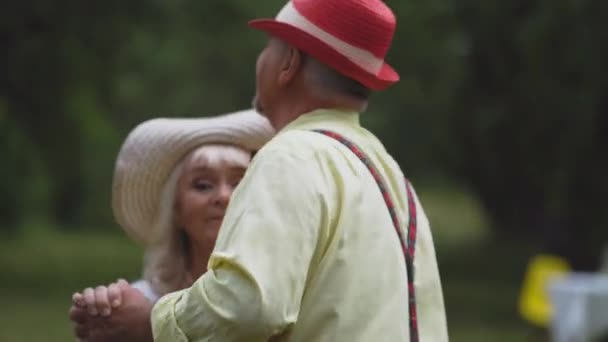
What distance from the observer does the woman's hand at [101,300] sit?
13.3ft

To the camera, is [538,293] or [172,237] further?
[538,293]

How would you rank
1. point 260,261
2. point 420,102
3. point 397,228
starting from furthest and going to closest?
1. point 420,102
2. point 397,228
3. point 260,261

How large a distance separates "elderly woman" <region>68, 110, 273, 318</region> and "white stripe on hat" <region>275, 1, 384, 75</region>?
3.52ft

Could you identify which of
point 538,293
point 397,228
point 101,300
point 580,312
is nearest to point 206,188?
point 101,300

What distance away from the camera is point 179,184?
506 centimetres

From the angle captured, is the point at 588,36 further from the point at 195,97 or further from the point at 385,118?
the point at 195,97

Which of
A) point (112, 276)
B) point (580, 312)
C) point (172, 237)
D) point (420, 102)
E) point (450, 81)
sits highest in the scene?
point (172, 237)

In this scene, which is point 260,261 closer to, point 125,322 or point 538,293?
point 125,322

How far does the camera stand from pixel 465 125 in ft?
70.8

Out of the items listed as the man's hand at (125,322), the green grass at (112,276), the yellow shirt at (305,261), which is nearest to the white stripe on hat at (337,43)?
the yellow shirt at (305,261)

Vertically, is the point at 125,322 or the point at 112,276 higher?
the point at 125,322

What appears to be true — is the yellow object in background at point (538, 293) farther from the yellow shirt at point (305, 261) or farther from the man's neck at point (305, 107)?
the yellow shirt at point (305, 261)

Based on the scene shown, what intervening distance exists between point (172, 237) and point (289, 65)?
1.21 metres

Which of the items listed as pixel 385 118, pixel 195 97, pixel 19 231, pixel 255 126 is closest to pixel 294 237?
pixel 255 126
